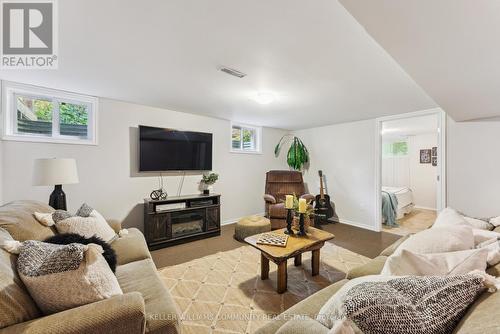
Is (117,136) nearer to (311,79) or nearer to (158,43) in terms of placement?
(158,43)

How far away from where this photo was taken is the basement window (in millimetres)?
4648

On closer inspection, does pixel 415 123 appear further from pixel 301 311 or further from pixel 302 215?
pixel 301 311

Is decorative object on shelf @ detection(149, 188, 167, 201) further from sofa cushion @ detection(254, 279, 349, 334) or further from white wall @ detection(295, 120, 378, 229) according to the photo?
white wall @ detection(295, 120, 378, 229)

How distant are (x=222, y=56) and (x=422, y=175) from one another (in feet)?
22.1

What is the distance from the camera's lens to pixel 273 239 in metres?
2.20

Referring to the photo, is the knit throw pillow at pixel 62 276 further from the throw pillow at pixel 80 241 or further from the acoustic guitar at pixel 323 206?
the acoustic guitar at pixel 323 206

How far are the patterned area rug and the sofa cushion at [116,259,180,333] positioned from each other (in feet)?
1.67

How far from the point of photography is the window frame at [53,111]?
2.47 metres

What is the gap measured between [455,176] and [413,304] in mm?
3307

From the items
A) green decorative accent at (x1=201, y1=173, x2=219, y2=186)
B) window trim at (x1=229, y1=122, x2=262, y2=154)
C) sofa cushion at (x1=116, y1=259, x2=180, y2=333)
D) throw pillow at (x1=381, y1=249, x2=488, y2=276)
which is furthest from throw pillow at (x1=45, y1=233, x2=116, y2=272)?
window trim at (x1=229, y1=122, x2=262, y2=154)

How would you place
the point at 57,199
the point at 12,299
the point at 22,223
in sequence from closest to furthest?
the point at 12,299, the point at 22,223, the point at 57,199

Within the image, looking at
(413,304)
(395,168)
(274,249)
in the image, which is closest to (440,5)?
(413,304)

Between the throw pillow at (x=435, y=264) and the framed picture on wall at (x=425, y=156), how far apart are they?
623cm

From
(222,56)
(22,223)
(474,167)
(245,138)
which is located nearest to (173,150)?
(245,138)
